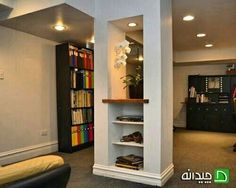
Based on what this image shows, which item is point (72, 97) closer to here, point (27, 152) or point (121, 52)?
point (27, 152)

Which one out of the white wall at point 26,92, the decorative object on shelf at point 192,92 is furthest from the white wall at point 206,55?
the white wall at point 26,92

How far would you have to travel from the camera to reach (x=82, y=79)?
175 inches

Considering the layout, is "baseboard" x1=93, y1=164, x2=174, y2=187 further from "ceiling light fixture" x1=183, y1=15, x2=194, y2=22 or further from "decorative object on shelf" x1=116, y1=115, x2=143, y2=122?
"ceiling light fixture" x1=183, y1=15, x2=194, y2=22

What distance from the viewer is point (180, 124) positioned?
733 centimetres

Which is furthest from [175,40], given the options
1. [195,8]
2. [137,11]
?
[137,11]

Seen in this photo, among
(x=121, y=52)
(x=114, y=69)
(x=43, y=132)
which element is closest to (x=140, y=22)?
(x=121, y=52)

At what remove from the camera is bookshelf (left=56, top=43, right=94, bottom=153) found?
4.16 metres

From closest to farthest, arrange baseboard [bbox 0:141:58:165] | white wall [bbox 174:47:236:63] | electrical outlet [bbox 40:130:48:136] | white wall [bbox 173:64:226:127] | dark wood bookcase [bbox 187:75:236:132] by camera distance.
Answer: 1. baseboard [bbox 0:141:58:165]
2. electrical outlet [bbox 40:130:48:136]
3. white wall [bbox 174:47:236:63]
4. dark wood bookcase [bbox 187:75:236:132]
5. white wall [bbox 173:64:226:127]

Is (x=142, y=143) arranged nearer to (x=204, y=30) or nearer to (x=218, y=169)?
(x=218, y=169)

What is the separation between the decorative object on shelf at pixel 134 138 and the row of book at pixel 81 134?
1.43 metres

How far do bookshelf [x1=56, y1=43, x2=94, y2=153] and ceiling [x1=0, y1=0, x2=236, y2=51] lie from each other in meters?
0.35

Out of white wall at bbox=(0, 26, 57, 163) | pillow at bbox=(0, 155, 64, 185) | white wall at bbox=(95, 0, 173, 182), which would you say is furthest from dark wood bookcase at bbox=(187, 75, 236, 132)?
pillow at bbox=(0, 155, 64, 185)

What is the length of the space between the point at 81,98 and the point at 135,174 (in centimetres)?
219

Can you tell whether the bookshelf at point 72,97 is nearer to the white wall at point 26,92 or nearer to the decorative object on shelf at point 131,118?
the white wall at point 26,92
